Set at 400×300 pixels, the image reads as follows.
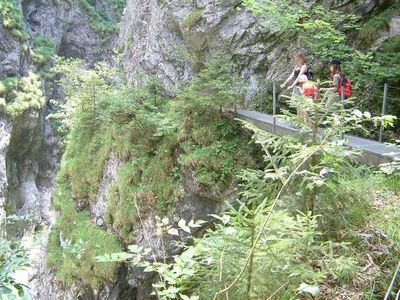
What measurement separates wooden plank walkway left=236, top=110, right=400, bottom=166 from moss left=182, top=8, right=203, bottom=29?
3.49m

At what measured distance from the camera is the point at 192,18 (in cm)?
1084

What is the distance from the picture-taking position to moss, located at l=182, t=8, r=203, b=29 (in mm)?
10766

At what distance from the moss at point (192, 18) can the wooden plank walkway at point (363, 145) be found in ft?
11.4

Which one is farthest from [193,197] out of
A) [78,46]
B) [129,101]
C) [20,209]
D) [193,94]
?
[78,46]

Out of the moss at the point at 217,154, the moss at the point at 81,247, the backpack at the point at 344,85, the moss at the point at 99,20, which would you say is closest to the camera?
the backpack at the point at 344,85

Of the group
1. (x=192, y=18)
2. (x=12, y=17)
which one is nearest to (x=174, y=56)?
(x=192, y=18)

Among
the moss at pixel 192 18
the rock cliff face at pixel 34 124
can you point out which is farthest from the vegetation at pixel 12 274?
the rock cliff face at pixel 34 124

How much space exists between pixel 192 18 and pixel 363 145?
683 cm

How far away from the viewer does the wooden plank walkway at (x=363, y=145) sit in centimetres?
479

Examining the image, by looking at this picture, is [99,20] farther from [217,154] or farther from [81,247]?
[217,154]

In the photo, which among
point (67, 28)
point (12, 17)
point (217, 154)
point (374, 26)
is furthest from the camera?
point (67, 28)

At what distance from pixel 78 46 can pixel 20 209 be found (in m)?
17.0

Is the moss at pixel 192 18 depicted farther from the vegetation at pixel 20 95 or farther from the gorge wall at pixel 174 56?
the vegetation at pixel 20 95

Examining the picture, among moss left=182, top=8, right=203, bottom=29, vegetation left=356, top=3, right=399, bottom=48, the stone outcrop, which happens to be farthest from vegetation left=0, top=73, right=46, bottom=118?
vegetation left=356, top=3, right=399, bottom=48
